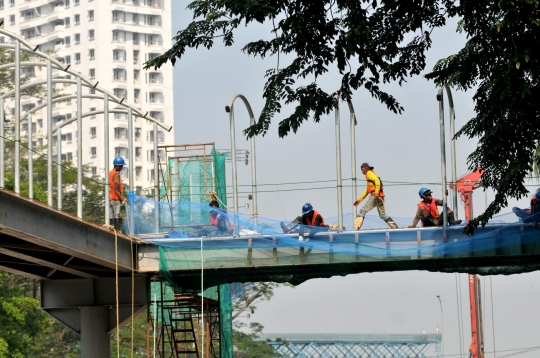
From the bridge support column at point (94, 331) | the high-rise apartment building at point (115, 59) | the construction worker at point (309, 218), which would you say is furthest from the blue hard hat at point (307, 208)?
the high-rise apartment building at point (115, 59)

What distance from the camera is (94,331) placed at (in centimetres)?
2903

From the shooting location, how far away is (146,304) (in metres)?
27.8

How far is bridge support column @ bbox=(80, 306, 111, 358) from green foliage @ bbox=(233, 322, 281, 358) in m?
31.7

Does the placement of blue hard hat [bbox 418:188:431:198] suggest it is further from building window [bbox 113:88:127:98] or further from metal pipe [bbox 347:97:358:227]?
building window [bbox 113:88:127:98]

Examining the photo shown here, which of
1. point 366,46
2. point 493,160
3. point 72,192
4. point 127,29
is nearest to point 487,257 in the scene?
point 493,160

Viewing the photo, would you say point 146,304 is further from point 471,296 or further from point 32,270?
point 471,296

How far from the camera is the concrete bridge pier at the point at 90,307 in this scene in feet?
93.8

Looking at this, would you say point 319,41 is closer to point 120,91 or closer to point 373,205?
point 373,205

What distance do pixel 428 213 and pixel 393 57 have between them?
5.92 metres

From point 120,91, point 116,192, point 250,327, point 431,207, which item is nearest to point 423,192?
point 431,207

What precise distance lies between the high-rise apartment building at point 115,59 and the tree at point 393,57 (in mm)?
106109

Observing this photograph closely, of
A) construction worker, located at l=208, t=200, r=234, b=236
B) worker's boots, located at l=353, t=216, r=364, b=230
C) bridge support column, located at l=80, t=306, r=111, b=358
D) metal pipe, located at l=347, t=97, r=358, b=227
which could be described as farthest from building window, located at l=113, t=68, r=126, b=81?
worker's boots, located at l=353, t=216, r=364, b=230

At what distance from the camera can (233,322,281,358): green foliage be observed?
61219 mm

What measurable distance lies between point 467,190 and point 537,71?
12.6 m
